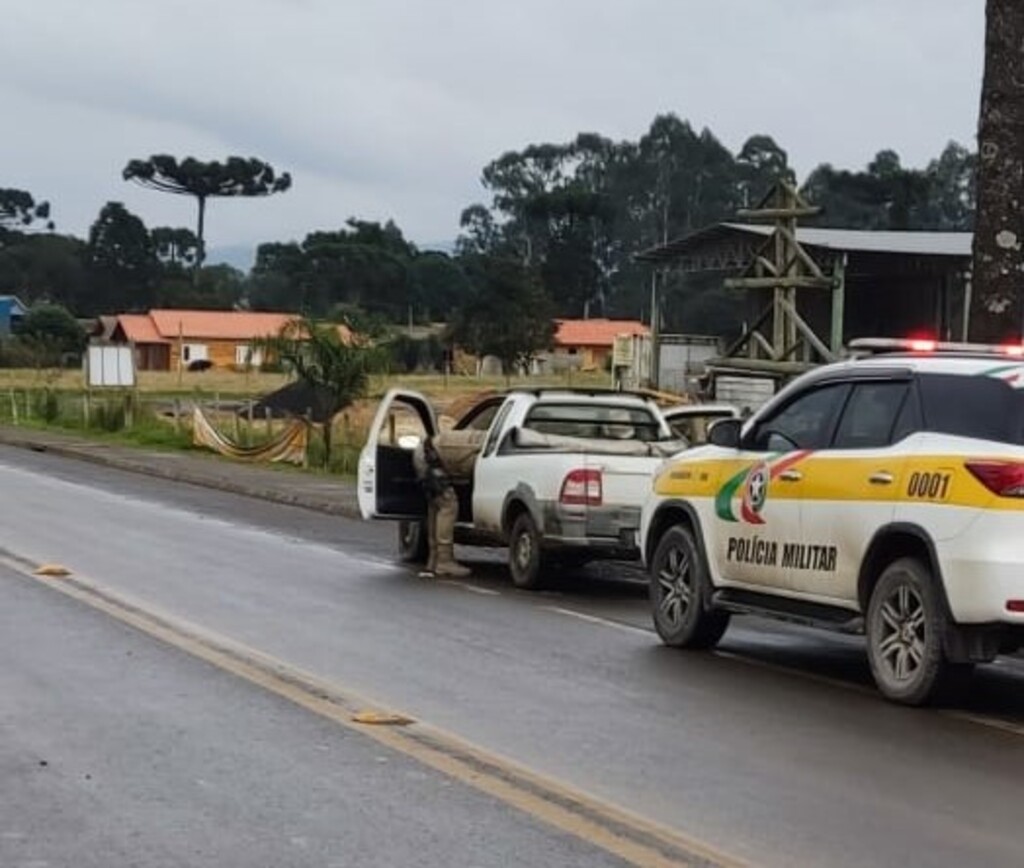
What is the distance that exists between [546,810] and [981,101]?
33.6ft

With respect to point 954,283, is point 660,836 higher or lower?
lower

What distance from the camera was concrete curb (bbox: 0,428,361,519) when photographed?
24688 mm

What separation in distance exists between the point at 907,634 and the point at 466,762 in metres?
2.91

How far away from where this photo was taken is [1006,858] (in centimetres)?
635

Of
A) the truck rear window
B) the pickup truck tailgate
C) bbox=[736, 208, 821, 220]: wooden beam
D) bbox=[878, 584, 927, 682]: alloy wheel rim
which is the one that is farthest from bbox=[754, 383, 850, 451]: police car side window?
bbox=[736, 208, 821, 220]: wooden beam

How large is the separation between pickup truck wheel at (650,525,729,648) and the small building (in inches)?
4338

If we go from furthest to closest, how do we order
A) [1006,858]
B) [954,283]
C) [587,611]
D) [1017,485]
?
[954,283]
[587,611]
[1017,485]
[1006,858]

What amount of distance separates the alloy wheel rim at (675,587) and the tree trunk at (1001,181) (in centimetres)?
494

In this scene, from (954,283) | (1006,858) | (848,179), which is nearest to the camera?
(1006,858)

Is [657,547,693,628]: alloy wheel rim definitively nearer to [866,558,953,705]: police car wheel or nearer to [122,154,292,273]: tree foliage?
[866,558,953,705]: police car wheel

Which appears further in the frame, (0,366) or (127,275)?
(127,275)

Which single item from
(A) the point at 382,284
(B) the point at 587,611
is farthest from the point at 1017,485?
(A) the point at 382,284

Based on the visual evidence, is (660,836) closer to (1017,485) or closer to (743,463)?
(1017,485)

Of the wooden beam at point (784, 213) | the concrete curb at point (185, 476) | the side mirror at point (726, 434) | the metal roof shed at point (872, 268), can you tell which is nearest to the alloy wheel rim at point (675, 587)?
the side mirror at point (726, 434)
